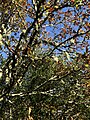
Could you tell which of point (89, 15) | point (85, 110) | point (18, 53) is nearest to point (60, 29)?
point (89, 15)

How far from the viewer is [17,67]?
1270cm

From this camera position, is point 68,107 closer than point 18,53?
No

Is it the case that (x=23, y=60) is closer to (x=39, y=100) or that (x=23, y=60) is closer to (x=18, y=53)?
(x=18, y=53)

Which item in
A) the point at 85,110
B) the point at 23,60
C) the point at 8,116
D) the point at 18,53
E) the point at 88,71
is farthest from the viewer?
the point at 85,110

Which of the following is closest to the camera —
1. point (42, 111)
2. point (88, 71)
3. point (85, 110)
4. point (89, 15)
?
point (89, 15)

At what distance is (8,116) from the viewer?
22.5 m

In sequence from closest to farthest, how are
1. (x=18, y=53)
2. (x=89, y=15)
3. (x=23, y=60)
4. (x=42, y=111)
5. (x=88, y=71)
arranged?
(x=18, y=53)
(x=23, y=60)
(x=89, y=15)
(x=88, y=71)
(x=42, y=111)

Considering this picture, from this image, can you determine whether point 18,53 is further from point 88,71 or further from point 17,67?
point 88,71

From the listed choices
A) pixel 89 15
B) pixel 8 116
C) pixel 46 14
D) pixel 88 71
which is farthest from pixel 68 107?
pixel 46 14

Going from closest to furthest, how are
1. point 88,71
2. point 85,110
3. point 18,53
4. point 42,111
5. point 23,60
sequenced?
1. point 18,53
2. point 23,60
3. point 88,71
4. point 42,111
5. point 85,110

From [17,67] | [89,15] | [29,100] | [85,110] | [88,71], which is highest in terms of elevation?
[89,15]

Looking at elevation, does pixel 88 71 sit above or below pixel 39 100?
above

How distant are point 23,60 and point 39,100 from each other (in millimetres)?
17752

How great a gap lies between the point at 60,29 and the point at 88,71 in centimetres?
276
